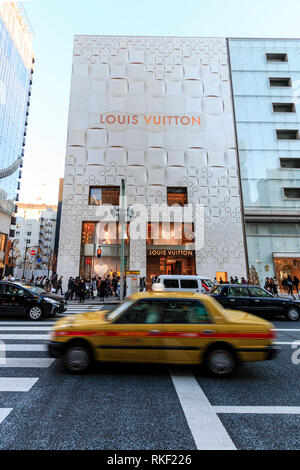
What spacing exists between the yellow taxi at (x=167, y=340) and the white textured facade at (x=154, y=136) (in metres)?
21.7

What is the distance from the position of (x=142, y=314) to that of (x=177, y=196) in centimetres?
2483

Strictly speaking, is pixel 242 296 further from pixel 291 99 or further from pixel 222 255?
pixel 291 99

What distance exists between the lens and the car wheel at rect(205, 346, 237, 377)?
4.36 m

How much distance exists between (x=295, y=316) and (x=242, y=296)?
2.30 m

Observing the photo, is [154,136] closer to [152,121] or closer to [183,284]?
[152,121]

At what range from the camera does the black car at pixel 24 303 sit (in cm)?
954

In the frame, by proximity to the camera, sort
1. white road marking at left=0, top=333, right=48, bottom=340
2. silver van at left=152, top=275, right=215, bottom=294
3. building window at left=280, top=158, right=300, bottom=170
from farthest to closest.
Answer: building window at left=280, top=158, right=300, bottom=170 < silver van at left=152, top=275, right=215, bottom=294 < white road marking at left=0, top=333, right=48, bottom=340

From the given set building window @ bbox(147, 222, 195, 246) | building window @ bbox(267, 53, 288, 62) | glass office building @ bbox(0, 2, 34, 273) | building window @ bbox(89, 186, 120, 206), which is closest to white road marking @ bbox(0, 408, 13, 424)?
building window @ bbox(147, 222, 195, 246)

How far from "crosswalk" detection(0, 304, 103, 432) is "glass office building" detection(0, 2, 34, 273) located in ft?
119

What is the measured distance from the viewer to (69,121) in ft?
94.5

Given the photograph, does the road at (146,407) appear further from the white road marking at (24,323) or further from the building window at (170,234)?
the building window at (170,234)

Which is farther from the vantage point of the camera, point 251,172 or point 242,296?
point 251,172

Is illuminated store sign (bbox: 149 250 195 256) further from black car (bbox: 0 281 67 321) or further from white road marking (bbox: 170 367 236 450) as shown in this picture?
white road marking (bbox: 170 367 236 450)
